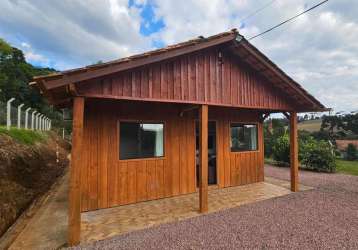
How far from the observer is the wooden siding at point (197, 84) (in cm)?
404

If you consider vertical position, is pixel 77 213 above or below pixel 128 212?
above

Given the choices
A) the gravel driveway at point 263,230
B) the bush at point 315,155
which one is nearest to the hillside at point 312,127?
the bush at point 315,155

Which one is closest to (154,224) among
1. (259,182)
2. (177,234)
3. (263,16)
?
(177,234)

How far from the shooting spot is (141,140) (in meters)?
5.70

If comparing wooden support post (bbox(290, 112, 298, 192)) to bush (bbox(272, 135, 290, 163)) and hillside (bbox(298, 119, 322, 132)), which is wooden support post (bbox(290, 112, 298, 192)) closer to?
bush (bbox(272, 135, 290, 163))

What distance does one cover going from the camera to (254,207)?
198 inches

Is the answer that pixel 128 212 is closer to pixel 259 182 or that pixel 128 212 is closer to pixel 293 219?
pixel 293 219

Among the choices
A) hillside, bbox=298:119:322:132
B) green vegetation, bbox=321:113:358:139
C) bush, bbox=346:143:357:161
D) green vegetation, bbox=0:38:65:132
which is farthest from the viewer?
hillside, bbox=298:119:322:132

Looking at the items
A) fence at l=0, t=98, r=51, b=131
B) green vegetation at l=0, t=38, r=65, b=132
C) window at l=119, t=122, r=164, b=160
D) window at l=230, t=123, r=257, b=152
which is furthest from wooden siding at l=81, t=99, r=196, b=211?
green vegetation at l=0, t=38, r=65, b=132

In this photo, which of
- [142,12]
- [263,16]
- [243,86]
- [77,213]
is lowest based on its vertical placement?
[77,213]

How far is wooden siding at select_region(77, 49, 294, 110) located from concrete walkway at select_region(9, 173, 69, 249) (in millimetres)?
2487

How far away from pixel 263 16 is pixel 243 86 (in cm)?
368

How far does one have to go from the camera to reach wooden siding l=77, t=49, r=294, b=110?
4.04m

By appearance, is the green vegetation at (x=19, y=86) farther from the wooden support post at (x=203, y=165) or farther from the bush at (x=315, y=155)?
the wooden support post at (x=203, y=165)
